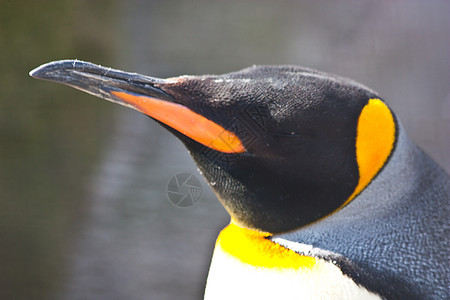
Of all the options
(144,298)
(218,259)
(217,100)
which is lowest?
(144,298)

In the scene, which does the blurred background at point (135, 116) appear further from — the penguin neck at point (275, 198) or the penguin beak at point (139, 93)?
the penguin neck at point (275, 198)

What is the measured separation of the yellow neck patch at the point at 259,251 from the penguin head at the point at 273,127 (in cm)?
4

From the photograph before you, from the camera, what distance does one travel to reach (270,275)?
0.70 m

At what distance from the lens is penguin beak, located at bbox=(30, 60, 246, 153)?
2.15 ft

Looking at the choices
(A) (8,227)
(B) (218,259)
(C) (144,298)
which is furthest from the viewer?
(C) (144,298)

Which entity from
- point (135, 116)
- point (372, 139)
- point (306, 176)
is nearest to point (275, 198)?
point (306, 176)

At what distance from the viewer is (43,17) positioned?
1880 millimetres

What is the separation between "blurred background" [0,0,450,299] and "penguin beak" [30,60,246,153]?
4.23 feet

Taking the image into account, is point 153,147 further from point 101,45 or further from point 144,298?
point 144,298

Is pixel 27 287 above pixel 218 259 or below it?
below

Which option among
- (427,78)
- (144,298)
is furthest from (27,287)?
(427,78)

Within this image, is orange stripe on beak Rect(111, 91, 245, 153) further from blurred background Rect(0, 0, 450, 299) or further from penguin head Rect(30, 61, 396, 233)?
blurred background Rect(0, 0, 450, 299)

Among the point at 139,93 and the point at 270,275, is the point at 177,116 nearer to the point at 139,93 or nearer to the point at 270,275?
the point at 139,93

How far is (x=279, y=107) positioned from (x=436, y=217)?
0.29 m
